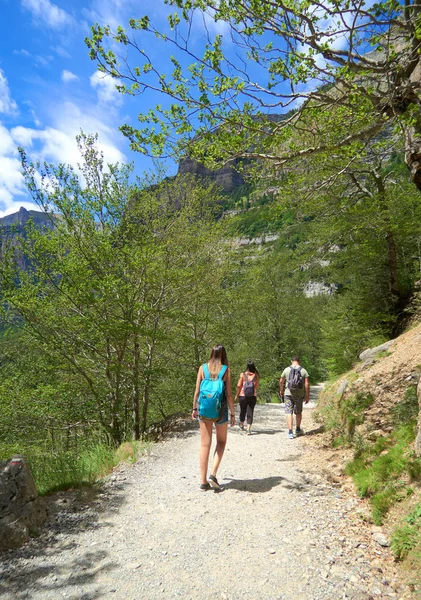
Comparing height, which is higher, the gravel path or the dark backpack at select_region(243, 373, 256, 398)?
the dark backpack at select_region(243, 373, 256, 398)

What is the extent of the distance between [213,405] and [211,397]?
0.10m

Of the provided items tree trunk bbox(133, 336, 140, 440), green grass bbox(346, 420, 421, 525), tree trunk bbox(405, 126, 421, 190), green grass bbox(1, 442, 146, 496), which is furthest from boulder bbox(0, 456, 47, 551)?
tree trunk bbox(405, 126, 421, 190)

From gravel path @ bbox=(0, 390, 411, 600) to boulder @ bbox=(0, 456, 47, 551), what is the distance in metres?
0.13

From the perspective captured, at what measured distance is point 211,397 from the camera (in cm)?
434

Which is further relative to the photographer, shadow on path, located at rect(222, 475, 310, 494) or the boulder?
shadow on path, located at rect(222, 475, 310, 494)

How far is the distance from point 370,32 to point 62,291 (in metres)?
7.49

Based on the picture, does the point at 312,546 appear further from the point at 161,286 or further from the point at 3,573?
the point at 161,286

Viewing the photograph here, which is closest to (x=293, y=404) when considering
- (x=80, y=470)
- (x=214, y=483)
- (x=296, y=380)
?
(x=296, y=380)

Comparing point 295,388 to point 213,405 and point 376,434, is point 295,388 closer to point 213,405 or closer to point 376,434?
point 376,434

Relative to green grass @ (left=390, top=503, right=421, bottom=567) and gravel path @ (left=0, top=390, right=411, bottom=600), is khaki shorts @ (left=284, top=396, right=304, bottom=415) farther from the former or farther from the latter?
green grass @ (left=390, top=503, right=421, bottom=567)

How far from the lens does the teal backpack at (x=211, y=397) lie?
14.2 ft

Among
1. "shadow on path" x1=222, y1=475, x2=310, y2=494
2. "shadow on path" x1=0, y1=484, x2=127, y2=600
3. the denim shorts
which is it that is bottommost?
"shadow on path" x1=0, y1=484, x2=127, y2=600

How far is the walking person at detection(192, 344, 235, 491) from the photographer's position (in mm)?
4340

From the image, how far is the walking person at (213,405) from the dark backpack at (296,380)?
123 inches
